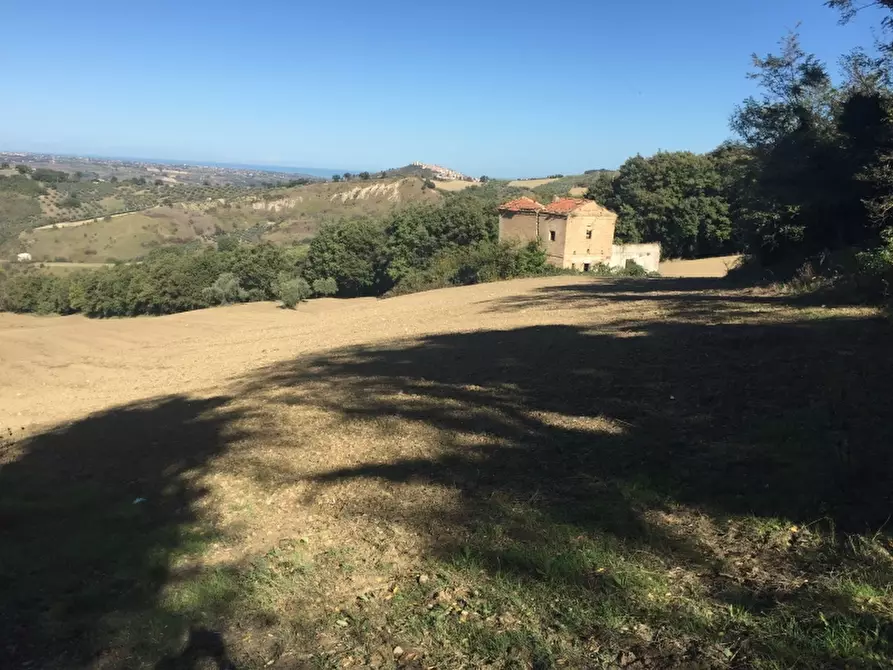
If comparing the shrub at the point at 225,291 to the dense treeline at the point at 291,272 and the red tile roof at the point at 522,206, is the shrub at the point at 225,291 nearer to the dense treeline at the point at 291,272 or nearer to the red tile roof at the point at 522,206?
the dense treeline at the point at 291,272

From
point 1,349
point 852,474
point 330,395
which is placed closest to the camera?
point 852,474

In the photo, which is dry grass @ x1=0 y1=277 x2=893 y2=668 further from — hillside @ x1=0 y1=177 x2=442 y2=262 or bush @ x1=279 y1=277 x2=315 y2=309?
hillside @ x1=0 y1=177 x2=442 y2=262

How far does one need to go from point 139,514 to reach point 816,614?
5.34 m

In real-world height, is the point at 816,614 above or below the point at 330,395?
above

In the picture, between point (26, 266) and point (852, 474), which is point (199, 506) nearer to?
point (852, 474)

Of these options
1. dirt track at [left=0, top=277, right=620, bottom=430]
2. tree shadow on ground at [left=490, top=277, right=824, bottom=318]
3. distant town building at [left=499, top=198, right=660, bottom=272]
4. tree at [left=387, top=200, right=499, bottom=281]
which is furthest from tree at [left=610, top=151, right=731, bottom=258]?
tree shadow on ground at [left=490, top=277, right=824, bottom=318]

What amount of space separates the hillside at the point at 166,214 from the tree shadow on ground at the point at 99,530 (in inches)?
3422

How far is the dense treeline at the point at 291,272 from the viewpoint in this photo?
46.2 meters

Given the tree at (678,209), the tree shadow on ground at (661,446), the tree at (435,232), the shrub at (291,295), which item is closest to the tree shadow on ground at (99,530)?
the tree shadow on ground at (661,446)

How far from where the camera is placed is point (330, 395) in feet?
29.7

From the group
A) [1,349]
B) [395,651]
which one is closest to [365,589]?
[395,651]

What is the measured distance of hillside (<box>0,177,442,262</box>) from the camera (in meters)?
93.2

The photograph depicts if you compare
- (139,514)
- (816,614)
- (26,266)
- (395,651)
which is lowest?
(26,266)

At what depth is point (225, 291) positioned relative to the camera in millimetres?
47656
